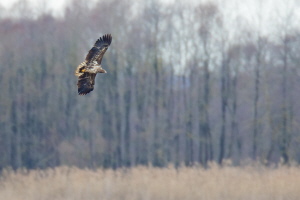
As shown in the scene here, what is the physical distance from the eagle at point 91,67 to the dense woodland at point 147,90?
41.7ft

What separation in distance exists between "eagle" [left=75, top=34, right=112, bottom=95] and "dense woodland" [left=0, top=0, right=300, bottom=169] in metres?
12.7

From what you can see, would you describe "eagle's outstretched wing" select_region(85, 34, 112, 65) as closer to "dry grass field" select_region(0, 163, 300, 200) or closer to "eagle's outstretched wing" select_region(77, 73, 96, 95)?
"eagle's outstretched wing" select_region(77, 73, 96, 95)

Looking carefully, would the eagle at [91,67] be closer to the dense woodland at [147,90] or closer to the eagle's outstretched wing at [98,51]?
the eagle's outstretched wing at [98,51]

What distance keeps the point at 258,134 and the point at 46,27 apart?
8.96 m

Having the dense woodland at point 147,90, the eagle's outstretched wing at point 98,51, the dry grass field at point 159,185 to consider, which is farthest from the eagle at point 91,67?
the dense woodland at point 147,90

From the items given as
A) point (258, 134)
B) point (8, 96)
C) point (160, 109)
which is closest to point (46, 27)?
point (8, 96)

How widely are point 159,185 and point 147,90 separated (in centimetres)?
1344

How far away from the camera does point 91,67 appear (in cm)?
839

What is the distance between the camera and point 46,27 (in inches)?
945

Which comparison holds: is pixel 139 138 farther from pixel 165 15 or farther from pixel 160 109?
pixel 165 15

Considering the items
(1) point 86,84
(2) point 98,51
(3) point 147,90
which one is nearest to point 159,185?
(1) point 86,84

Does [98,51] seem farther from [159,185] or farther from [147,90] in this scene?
[147,90]

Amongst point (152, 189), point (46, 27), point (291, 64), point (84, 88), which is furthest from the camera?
point (46, 27)

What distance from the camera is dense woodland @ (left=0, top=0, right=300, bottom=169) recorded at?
22703mm
